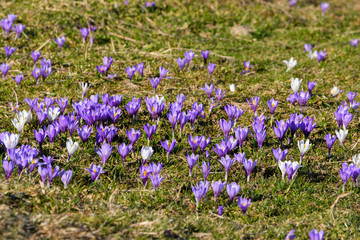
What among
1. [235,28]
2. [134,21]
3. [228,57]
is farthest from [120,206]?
[235,28]

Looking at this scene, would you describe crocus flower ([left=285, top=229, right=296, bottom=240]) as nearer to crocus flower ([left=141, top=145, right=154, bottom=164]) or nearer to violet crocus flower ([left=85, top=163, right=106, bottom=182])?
crocus flower ([left=141, top=145, right=154, bottom=164])


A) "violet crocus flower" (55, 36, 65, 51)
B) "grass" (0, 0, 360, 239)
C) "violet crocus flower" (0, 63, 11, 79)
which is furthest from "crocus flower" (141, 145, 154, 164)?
"violet crocus flower" (55, 36, 65, 51)

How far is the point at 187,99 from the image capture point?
522 centimetres

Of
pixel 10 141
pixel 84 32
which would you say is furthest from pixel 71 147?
pixel 84 32

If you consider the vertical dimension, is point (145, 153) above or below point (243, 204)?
above

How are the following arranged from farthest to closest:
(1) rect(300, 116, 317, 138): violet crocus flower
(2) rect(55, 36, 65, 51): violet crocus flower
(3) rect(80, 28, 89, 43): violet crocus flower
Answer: (3) rect(80, 28, 89, 43): violet crocus flower
(2) rect(55, 36, 65, 51): violet crocus flower
(1) rect(300, 116, 317, 138): violet crocus flower

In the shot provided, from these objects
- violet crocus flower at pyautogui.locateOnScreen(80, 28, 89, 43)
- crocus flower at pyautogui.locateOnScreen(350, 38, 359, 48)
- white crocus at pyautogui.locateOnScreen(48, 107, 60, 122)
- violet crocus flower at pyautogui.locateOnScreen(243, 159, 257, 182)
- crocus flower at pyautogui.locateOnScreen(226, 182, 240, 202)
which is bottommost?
crocus flower at pyautogui.locateOnScreen(226, 182, 240, 202)

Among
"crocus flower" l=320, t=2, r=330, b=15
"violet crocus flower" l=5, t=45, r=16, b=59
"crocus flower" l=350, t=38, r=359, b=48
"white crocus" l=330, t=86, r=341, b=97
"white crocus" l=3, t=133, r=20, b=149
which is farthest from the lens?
"crocus flower" l=320, t=2, r=330, b=15

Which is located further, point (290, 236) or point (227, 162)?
point (227, 162)

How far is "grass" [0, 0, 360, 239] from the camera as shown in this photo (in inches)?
122

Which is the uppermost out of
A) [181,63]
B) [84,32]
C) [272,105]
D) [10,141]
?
[84,32]

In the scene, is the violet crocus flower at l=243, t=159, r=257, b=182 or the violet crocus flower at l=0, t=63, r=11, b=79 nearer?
the violet crocus flower at l=243, t=159, r=257, b=182

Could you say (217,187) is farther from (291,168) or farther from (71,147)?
(71,147)

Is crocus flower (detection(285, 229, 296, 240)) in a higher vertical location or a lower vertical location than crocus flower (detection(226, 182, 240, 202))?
lower
